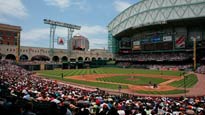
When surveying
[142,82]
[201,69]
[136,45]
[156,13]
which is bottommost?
[142,82]

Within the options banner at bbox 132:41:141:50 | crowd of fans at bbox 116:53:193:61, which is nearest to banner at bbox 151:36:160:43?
crowd of fans at bbox 116:53:193:61

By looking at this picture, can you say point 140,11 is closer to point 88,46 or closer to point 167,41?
point 167,41

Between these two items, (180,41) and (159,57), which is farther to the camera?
(159,57)

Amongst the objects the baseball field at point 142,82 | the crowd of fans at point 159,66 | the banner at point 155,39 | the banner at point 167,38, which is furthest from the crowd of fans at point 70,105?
the banner at point 155,39

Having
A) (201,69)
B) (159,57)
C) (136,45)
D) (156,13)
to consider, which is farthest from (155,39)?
(201,69)

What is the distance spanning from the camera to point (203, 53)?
8431 cm

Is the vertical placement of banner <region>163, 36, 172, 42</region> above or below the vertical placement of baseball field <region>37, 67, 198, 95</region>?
above

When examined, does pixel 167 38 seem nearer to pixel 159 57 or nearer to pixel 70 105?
pixel 159 57

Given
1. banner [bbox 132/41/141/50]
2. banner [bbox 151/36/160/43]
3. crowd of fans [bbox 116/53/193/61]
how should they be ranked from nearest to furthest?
crowd of fans [bbox 116/53/193/61] < banner [bbox 151/36/160/43] < banner [bbox 132/41/141/50]

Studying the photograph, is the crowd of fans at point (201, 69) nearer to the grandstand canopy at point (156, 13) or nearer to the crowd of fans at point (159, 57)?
the crowd of fans at point (159, 57)

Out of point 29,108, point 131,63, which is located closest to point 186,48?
point 131,63

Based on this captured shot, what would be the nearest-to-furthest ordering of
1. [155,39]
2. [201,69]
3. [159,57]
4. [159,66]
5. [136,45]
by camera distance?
1. [201,69]
2. [159,66]
3. [159,57]
4. [155,39]
5. [136,45]

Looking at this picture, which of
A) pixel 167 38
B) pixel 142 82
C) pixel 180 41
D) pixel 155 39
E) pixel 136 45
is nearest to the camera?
pixel 142 82

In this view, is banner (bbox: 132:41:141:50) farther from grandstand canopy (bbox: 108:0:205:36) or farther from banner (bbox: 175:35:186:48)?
banner (bbox: 175:35:186:48)
